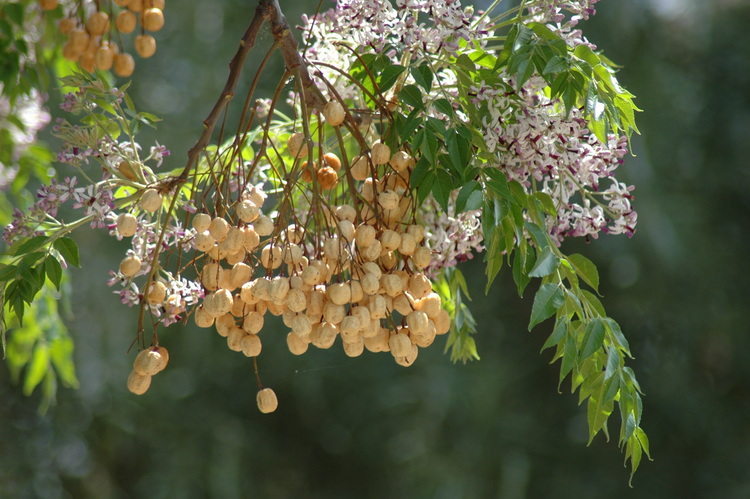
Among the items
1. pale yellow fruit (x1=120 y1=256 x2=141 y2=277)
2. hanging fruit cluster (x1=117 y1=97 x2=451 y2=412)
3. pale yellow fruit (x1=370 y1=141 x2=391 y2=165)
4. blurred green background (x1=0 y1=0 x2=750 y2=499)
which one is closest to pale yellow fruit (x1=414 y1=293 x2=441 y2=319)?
hanging fruit cluster (x1=117 y1=97 x2=451 y2=412)

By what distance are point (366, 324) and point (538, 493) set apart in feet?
6.70

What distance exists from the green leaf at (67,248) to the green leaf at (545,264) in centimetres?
33

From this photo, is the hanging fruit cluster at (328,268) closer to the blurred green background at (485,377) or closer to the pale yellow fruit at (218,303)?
the pale yellow fruit at (218,303)

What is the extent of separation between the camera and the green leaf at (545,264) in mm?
573

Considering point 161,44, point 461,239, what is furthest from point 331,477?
point 461,239

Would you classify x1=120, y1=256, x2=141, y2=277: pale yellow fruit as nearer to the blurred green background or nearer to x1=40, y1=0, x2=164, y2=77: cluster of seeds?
x1=40, y1=0, x2=164, y2=77: cluster of seeds

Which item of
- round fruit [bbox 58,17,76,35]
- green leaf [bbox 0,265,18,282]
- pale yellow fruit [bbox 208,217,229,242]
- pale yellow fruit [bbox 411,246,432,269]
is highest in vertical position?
round fruit [bbox 58,17,76,35]

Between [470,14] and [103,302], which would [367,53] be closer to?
[470,14]

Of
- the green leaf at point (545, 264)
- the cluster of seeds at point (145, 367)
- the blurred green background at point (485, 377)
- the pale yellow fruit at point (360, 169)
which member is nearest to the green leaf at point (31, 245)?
the cluster of seeds at point (145, 367)

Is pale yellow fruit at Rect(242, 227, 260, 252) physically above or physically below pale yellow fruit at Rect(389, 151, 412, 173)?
below

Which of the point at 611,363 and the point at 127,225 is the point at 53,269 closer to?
the point at 127,225

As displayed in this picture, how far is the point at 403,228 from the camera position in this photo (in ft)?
2.01

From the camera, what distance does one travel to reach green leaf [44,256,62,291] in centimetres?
60

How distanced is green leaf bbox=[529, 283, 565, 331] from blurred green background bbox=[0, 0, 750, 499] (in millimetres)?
1760
